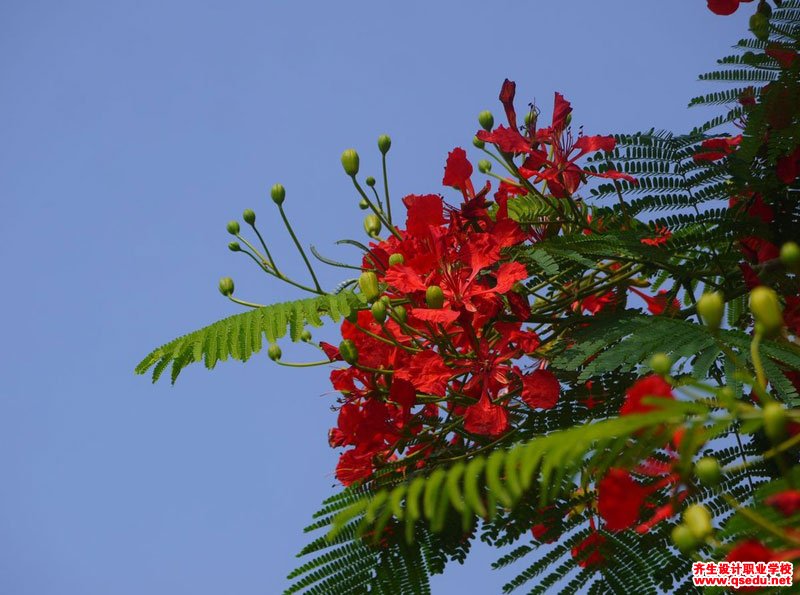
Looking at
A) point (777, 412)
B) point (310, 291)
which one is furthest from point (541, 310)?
point (777, 412)

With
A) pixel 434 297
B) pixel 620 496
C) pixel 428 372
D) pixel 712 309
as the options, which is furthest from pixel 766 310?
pixel 428 372

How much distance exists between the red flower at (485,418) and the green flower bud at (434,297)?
20 cm

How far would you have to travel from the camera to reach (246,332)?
2117 millimetres

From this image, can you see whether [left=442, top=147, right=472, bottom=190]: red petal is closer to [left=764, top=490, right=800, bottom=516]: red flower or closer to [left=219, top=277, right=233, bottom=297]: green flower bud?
[left=219, top=277, right=233, bottom=297]: green flower bud

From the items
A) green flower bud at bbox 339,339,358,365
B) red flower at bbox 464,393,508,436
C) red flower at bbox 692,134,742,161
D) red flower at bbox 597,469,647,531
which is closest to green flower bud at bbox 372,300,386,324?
green flower bud at bbox 339,339,358,365

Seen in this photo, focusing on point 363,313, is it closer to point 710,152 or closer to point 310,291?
point 310,291

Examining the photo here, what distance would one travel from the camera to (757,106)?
2.18m

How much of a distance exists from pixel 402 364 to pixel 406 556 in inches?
14.2

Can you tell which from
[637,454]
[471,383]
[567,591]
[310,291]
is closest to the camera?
[637,454]

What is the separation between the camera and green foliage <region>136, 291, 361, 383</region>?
2.10m

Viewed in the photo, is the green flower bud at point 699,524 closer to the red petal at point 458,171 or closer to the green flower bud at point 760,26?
the red petal at point 458,171

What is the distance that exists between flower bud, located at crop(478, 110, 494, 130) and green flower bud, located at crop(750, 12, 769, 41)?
562mm

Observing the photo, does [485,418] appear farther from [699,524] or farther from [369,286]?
[699,524]

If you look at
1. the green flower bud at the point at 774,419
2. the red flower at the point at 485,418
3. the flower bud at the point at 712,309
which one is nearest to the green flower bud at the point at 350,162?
the red flower at the point at 485,418
